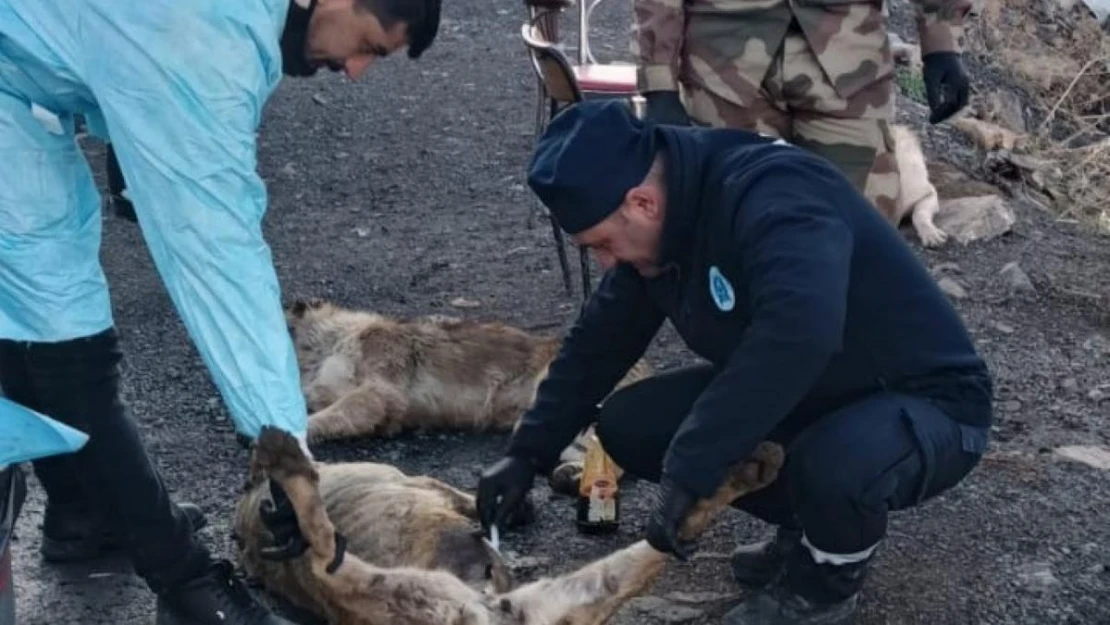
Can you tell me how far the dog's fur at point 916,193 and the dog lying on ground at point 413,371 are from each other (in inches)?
86.7

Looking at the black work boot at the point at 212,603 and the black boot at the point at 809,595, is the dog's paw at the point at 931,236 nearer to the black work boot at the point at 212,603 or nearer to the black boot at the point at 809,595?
the black boot at the point at 809,595

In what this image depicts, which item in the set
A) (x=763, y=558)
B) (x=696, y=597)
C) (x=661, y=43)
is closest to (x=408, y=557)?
(x=696, y=597)

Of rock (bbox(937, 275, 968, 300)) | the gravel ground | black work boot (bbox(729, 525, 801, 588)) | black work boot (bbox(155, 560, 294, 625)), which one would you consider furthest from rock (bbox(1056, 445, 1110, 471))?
black work boot (bbox(155, 560, 294, 625))

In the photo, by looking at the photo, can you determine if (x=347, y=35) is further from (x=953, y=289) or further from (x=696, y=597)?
(x=953, y=289)

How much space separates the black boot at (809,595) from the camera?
13.5 feet

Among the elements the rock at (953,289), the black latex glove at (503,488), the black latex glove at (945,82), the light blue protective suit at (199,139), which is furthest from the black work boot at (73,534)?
the rock at (953,289)

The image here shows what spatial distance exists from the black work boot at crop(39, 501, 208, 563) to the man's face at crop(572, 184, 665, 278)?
5.60 ft

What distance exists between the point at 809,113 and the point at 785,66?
174mm

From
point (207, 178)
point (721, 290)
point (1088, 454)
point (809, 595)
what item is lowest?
point (1088, 454)

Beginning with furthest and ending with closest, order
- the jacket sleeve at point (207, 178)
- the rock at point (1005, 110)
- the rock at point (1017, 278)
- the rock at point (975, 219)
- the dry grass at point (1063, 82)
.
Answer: the rock at point (1005, 110) → the dry grass at point (1063, 82) → the rock at point (975, 219) → the rock at point (1017, 278) → the jacket sleeve at point (207, 178)

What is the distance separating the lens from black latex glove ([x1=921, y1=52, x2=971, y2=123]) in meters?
5.23

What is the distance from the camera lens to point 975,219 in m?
8.01

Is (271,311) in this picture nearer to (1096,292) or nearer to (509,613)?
(509,613)

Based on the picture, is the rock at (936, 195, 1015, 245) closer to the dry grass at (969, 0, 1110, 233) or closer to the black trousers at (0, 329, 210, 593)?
the dry grass at (969, 0, 1110, 233)
